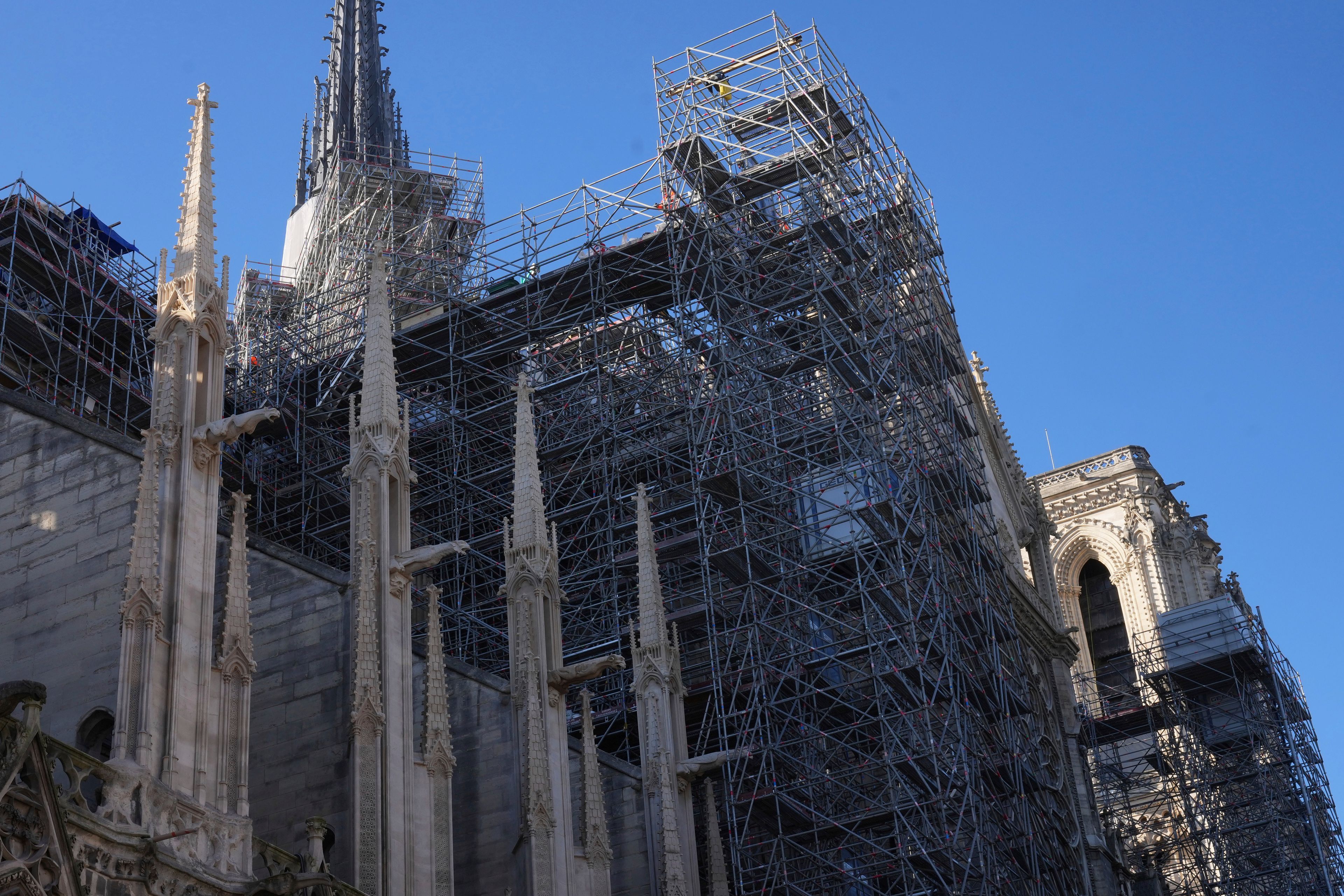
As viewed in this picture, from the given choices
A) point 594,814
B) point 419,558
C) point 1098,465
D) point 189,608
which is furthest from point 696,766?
point 1098,465

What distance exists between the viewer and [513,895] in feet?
72.0

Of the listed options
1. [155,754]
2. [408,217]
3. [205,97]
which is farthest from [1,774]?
[408,217]

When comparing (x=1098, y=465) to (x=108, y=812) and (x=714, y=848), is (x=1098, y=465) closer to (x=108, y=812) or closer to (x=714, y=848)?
(x=714, y=848)

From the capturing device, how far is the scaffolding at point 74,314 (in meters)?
30.8

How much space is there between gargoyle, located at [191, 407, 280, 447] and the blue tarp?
1824 cm

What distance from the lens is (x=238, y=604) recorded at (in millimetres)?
16453

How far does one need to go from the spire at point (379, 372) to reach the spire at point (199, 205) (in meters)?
4.04

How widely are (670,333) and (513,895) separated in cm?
1602

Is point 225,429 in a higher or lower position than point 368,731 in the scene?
higher

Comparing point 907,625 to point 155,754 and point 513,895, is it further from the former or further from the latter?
point 155,754

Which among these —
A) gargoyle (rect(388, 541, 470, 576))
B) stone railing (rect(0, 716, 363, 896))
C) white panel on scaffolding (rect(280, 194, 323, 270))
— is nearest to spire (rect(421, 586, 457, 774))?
gargoyle (rect(388, 541, 470, 576))

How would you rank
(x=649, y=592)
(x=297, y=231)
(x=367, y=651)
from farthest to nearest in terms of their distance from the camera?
1. (x=297, y=231)
2. (x=649, y=592)
3. (x=367, y=651)

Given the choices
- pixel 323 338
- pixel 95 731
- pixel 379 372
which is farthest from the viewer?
pixel 323 338

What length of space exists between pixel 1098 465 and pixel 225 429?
41.8 metres
